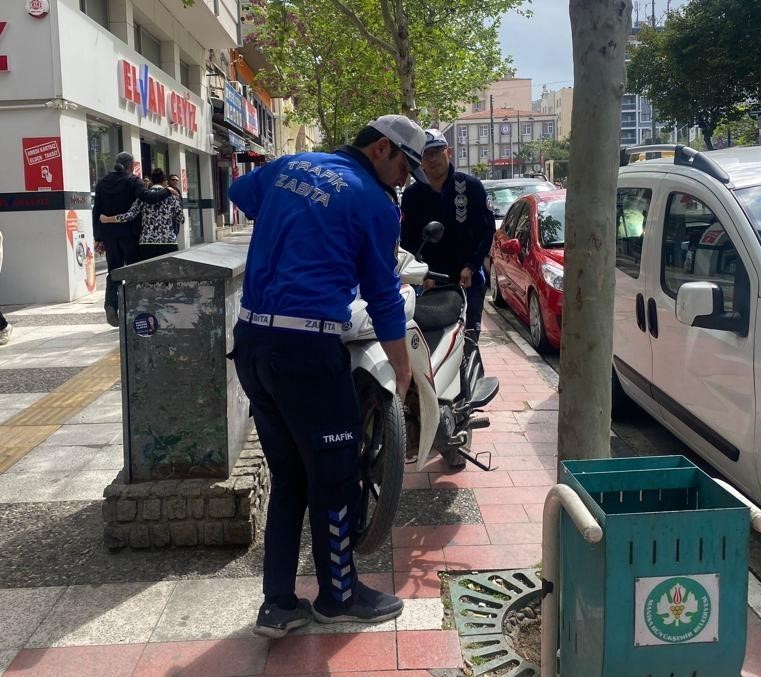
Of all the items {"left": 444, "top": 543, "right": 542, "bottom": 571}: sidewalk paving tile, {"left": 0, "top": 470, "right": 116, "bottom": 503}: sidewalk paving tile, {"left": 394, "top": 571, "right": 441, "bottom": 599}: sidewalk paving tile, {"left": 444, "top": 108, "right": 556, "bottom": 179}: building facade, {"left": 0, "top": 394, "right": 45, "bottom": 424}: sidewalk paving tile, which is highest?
{"left": 444, "top": 108, "right": 556, "bottom": 179}: building facade

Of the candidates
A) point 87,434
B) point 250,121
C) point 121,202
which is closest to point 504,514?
point 87,434

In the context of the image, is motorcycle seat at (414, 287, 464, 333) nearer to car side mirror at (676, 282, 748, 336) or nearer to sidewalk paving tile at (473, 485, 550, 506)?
sidewalk paving tile at (473, 485, 550, 506)

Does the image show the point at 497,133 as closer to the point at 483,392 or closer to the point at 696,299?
the point at 483,392

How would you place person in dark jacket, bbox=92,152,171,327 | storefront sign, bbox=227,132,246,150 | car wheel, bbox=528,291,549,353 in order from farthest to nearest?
1. storefront sign, bbox=227,132,246,150
2. person in dark jacket, bbox=92,152,171,327
3. car wheel, bbox=528,291,549,353

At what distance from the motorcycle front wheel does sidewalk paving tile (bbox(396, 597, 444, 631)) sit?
27cm

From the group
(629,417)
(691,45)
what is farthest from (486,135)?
(629,417)

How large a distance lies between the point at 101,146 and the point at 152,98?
2.93 metres

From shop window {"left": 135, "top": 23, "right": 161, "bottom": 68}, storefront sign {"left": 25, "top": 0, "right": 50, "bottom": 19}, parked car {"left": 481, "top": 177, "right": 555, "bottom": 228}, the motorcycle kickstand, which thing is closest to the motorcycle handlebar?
the motorcycle kickstand

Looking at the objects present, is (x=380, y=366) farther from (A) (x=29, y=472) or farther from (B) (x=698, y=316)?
(A) (x=29, y=472)

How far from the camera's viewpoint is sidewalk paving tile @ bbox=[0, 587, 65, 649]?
3215mm

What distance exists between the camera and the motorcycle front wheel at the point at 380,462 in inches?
130

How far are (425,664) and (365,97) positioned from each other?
82.8 feet

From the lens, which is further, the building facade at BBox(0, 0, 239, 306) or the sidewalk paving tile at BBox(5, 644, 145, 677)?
the building facade at BBox(0, 0, 239, 306)

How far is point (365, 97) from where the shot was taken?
26.7 meters
